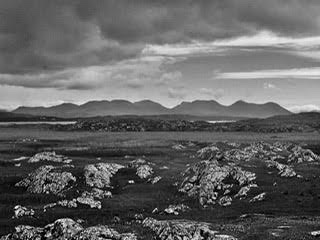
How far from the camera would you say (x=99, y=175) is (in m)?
93.6

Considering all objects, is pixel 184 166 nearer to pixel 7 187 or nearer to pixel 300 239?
pixel 7 187

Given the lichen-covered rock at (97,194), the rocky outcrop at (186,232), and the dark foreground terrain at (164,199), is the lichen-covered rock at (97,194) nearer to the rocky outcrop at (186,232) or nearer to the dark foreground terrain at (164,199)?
the dark foreground terrain at (164,199)

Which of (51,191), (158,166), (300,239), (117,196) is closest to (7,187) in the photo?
(51,191)

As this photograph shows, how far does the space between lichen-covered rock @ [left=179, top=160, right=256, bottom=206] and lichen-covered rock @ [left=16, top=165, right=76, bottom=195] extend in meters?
23.1

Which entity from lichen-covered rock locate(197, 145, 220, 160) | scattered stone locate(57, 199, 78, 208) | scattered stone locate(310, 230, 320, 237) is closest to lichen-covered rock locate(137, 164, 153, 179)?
scattered stone locate(57, 199, 78, 208)

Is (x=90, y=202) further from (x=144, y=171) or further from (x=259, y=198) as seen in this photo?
(x=144, y=171)

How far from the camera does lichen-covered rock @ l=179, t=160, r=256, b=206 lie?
78.8 m

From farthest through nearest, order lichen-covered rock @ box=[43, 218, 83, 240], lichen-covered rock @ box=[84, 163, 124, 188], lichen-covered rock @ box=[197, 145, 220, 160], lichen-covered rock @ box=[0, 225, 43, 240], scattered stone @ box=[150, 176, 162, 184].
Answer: lichen-covered rock @ box=[197, 145, 220, 160]
scattered stone @ box=[150, 176, 162, 184]
lichen-covered rock @ box=[84, 163, 124, 188]
lichen-covered rock @ box=[0, 225, 43, 240]
lichen-covered rock @ box=[43, 218, 83, 240]

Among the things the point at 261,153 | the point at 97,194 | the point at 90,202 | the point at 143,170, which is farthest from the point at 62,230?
the point at 261,153

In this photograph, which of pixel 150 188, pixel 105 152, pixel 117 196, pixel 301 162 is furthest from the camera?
pixel 105 152

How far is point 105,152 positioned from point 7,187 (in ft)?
187

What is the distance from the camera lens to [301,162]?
107 m

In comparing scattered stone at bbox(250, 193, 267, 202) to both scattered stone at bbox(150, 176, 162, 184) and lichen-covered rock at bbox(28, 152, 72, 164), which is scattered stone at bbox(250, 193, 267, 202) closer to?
scattered stone at bbox(150, 176, 162, 184)

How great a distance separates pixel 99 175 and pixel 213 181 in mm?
24874
